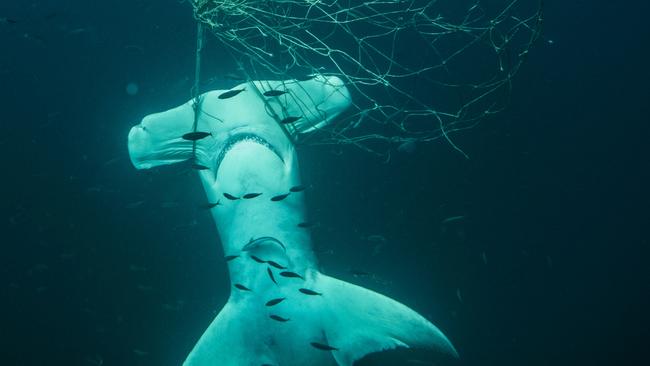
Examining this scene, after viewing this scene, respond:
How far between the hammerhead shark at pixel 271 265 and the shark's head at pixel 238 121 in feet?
0.04

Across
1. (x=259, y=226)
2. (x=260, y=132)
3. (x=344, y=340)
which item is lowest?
(x=344, y=340)

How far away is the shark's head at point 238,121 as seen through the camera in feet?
13.8

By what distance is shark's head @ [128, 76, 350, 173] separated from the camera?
4.22 m

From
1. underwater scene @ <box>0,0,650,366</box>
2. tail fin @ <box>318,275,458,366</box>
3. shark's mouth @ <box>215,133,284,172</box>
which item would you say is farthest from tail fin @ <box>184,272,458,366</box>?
underwater scene @ <box>0,0,650,366</box>

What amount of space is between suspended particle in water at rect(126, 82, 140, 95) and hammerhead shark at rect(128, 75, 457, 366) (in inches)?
157

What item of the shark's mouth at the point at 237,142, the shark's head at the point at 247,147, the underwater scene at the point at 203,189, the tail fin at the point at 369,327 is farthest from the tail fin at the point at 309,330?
the underwater scene at the point at 203,189

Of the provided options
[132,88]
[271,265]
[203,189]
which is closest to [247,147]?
[271,265]

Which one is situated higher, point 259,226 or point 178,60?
point 178,60

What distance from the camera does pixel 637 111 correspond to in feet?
37.6

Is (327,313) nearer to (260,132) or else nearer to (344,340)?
(344,340)

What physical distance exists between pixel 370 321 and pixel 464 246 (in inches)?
220

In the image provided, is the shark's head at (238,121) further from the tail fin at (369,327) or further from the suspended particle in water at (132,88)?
the suspended particle in water at (132,88)

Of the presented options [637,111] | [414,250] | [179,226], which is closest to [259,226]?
[179,226]

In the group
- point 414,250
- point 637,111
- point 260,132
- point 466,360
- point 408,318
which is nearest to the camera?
point 408,318
